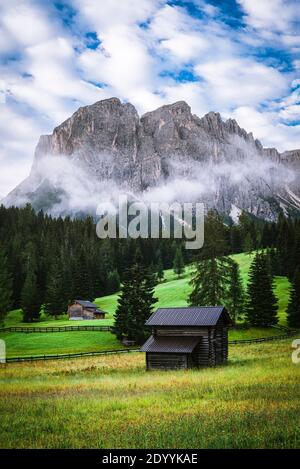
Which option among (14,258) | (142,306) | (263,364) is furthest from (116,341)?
(14,258)

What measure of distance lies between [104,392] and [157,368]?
11.6 meters

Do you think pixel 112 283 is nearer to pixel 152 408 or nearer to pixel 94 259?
pixel 94 259

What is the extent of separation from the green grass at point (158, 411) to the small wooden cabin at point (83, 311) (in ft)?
168

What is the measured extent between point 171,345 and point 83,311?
49.5m

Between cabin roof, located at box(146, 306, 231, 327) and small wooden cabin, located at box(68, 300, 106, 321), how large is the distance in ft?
150

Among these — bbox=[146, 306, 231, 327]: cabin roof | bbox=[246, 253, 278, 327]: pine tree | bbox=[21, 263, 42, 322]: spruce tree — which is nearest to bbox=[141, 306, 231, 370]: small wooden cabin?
bbox=[146, 306, 231, 327]: cabin roof

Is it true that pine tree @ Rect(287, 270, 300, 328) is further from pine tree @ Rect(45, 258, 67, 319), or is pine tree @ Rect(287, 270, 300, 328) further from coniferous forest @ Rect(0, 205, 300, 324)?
pine tree @ Rect(45, 258, 67, 319)

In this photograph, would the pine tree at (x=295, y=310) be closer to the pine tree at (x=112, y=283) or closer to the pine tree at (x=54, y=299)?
the pine tree at (x=54, y=299)

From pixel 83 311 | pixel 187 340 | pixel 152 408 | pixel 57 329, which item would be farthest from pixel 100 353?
pixel 152 408

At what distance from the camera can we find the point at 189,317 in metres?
33.8

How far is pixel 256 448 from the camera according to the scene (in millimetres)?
10938

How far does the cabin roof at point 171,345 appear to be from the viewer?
3142 centimetres

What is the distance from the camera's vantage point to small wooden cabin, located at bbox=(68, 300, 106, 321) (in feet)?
259
